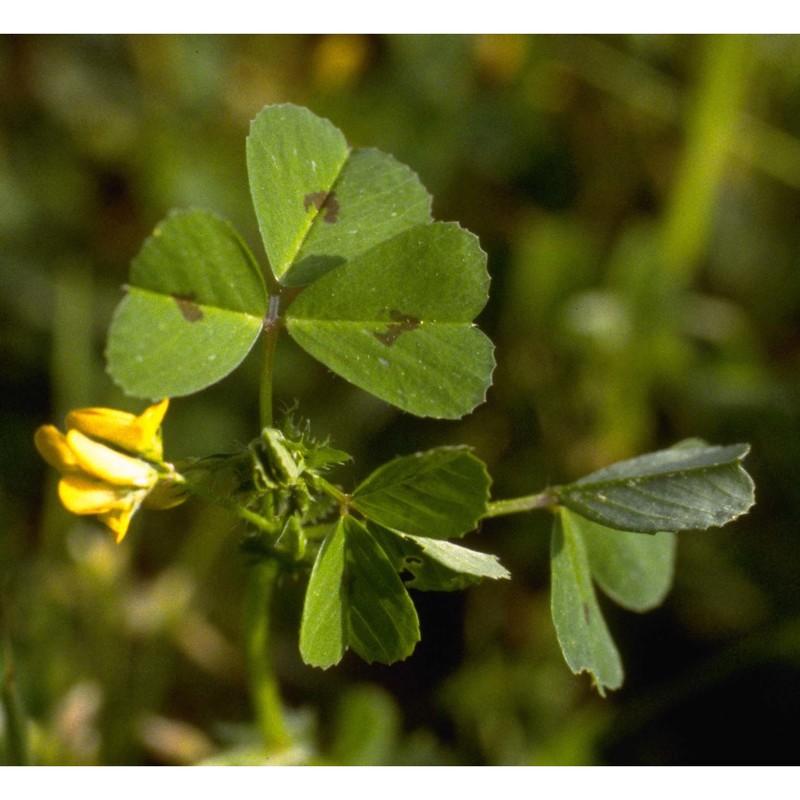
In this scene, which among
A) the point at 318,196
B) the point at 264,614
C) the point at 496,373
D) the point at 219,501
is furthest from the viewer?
the point at 496,373

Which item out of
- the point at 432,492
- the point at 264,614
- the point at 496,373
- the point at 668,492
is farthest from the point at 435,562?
the point at 496,373

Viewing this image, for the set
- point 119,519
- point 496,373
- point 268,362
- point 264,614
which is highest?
point 268,362

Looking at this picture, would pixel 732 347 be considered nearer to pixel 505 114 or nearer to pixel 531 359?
pixel 531 359

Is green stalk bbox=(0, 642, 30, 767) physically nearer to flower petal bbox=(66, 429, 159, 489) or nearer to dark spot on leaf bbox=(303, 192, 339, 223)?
flower petal bbox=(66, 429, 159, 489)

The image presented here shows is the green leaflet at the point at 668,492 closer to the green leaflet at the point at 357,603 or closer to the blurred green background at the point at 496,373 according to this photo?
the green leaflet at the point at 357,603

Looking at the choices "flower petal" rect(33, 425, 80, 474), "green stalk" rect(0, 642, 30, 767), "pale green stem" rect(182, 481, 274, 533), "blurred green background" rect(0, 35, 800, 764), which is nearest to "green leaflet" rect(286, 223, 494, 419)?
"pale green stem" rect(182, 481, 274, 533)

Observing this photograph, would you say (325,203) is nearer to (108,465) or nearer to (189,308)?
(189,308)

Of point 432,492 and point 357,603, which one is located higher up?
point 432,492
